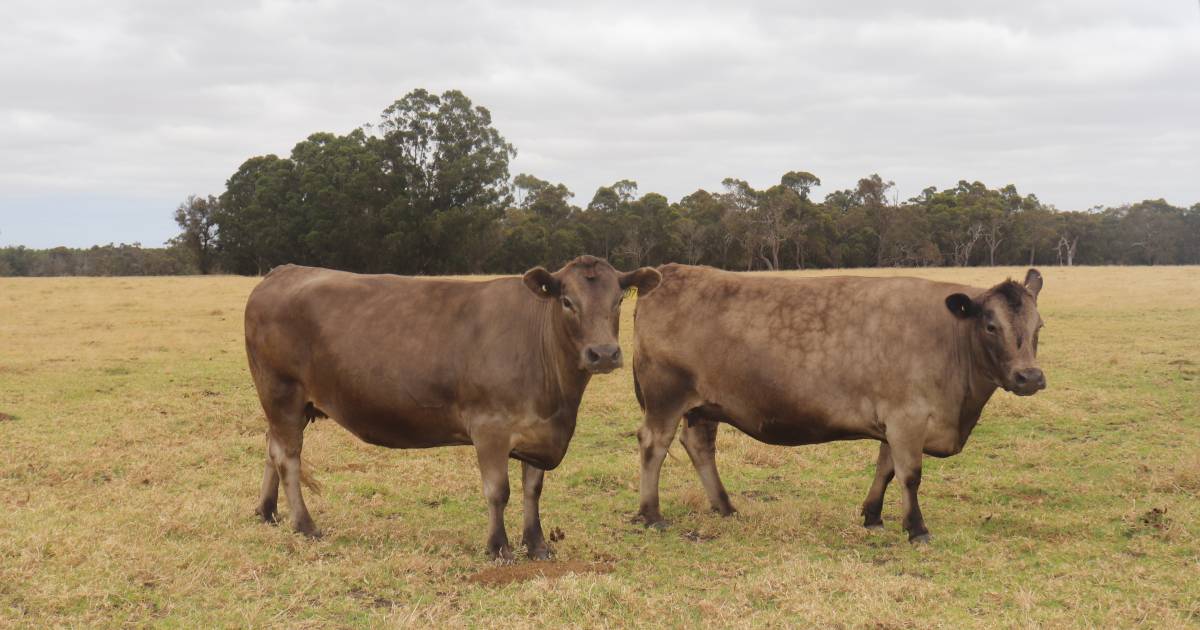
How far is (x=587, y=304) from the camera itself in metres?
6.16

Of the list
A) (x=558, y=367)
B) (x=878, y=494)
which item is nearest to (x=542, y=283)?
(x=558, y=367)

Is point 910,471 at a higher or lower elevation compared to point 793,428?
lower

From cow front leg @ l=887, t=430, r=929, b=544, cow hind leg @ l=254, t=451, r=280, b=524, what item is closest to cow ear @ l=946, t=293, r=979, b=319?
cow front leg @ l=887, t=430, r=929, b=544

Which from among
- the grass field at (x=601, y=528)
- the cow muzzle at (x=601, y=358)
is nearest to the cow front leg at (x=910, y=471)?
the grass field at (x=601, y=528)

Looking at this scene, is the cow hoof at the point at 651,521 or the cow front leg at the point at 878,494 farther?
the cow hoof at the point at 651,521

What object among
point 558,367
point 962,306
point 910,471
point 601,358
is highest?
point 962,306

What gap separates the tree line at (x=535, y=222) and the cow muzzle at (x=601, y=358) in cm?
4385

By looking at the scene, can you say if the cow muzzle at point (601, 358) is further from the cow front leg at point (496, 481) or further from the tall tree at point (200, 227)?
the tall tree at point (200, 227)

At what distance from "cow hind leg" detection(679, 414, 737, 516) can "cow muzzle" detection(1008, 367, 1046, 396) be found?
2539 mm

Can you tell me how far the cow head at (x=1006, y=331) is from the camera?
659 centimetres

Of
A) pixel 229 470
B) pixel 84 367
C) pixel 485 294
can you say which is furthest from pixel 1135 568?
pixel 84 367

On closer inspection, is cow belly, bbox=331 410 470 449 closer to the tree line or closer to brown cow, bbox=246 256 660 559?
brown cow, bbox=246 256 660 559

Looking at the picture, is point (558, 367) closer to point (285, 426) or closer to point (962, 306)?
point (285, 426)

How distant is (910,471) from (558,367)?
111 inches
